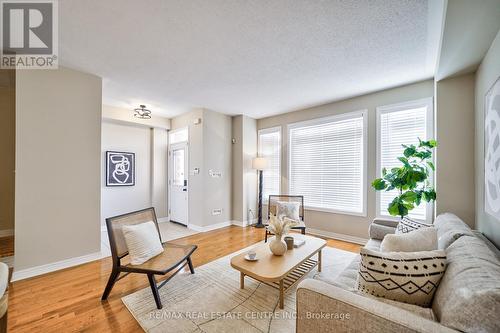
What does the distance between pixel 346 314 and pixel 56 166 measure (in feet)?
11.8

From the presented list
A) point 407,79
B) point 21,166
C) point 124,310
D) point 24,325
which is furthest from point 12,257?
point 407,79

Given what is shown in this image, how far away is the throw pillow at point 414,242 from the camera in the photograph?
55.9 inches

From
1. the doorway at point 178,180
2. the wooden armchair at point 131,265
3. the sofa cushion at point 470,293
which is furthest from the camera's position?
the doorway at point 178,180

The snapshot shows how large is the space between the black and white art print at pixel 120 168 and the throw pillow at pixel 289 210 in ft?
11.6

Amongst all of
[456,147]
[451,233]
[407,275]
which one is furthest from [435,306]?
[456,147]

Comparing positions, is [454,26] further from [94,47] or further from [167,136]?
[167,136]

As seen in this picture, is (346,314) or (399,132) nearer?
(346,314)

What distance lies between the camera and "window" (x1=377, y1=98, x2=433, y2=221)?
317 cm

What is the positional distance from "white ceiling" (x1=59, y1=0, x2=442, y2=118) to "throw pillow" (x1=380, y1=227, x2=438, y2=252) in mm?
1817

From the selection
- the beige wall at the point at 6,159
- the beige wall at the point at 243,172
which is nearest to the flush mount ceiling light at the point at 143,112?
the beige wall at the point at 6,159

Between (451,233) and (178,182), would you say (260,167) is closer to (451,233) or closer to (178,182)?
(178,182)

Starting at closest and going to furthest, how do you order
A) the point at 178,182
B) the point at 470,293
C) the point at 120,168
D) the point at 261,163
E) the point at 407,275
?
1. the point at 470,293
2. the point at 407,275
3. the point at 120,168
4. the point at 261,163
5. the point at 178,182

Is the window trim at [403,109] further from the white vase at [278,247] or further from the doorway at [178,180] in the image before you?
the doorway at [178,180]

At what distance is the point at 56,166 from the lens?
278cm
